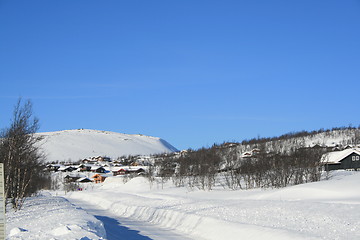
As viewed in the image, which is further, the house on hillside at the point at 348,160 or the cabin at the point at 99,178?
the cabin at the point at 99,178

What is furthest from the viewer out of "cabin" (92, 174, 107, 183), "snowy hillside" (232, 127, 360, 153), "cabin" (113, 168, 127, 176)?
"snowy hillside" (232, 127, 360, 153)

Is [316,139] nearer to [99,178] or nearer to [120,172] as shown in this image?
[120,172]

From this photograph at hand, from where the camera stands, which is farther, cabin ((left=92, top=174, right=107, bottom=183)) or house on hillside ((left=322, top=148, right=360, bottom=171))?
cabin ((left=92, top=174, right=107, bottom=183))

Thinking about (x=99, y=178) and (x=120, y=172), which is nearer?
(x=99, y=178)

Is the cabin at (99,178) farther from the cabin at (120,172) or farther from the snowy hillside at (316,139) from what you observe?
the snowy hillside at (316,139)

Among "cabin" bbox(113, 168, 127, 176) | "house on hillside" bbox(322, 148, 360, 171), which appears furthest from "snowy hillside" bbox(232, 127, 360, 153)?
"house on hillside" bbox(322, 148, 360, 171)

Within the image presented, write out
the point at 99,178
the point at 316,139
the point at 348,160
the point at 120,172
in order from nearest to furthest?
the point at 348,160, the point at 99,178, the point at 120,172, the point at 316,139

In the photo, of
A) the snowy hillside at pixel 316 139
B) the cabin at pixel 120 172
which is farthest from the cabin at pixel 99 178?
the snowy hillside at pixel 316 139

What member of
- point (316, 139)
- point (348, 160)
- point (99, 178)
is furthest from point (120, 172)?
point (316, 139)

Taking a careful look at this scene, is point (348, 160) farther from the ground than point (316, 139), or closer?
closer

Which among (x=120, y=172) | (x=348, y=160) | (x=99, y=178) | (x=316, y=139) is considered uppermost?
(x=316, y=139)

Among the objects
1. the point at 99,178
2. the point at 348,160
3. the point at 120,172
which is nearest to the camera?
the point at 348,160

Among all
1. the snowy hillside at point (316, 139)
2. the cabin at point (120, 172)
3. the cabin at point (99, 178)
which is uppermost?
the snowy hillside at point (316, 139)

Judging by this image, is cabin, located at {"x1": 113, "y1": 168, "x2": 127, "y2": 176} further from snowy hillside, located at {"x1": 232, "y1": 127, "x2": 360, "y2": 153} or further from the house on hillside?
the house on hillside
